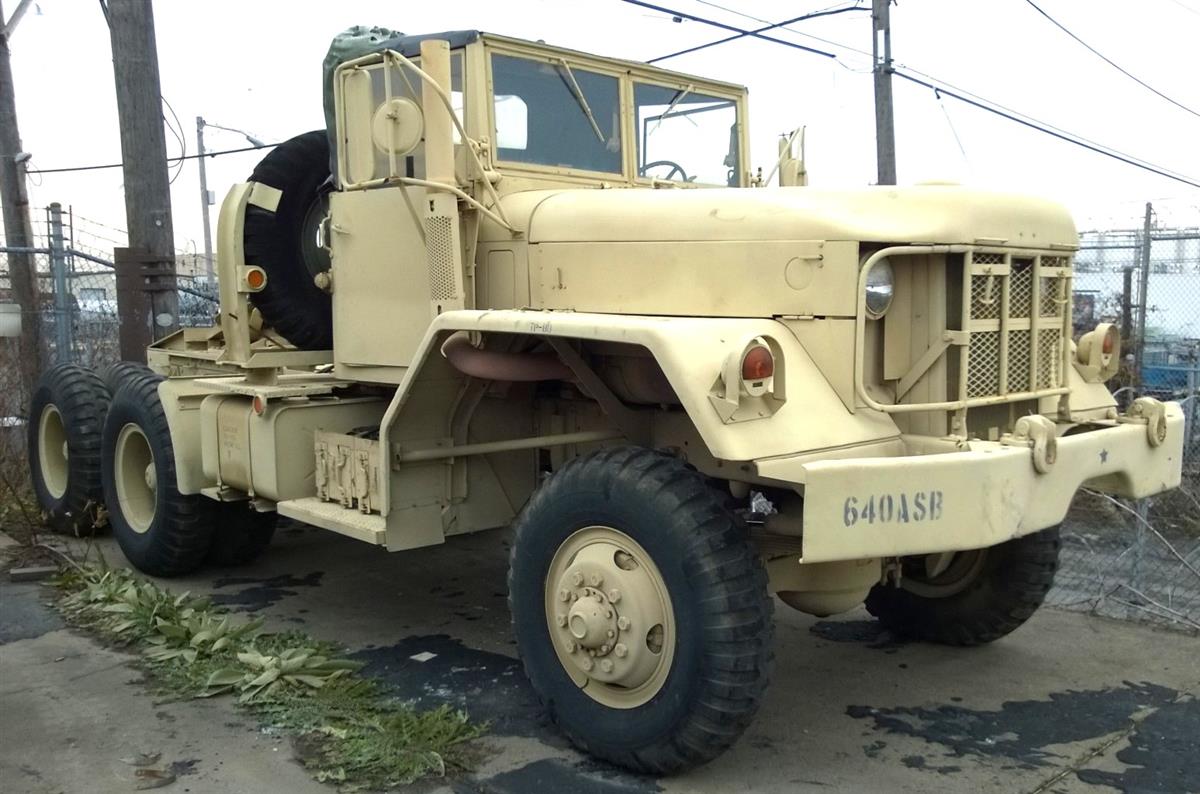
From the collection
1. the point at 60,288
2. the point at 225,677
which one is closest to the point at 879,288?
the point at 225,677

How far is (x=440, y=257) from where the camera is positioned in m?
4.61

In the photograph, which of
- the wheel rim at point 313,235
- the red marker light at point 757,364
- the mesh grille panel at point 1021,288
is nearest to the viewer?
the red marker light at point 757,364

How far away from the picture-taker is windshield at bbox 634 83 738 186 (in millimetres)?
5305

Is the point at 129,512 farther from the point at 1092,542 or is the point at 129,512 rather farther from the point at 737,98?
the point at 1092,542

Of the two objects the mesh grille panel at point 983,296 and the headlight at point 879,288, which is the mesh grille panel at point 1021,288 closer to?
the mesh grille panel at point 983,296

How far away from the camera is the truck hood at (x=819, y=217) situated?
3.72 metres

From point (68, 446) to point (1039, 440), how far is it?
6062mm

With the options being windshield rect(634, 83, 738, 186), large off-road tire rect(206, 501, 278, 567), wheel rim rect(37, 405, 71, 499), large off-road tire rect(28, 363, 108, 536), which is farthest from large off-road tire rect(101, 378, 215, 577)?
windshield rect(634, 83, 738, 186)

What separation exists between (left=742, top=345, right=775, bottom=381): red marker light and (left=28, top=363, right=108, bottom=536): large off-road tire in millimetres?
5218

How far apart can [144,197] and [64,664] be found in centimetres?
403

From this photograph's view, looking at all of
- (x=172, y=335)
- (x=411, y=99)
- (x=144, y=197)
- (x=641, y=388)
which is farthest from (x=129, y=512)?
(x=641, y=388)

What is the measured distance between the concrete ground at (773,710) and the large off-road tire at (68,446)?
1263 millimetres

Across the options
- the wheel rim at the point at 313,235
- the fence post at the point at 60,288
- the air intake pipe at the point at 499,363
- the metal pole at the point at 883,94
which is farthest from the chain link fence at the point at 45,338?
the metal pole at the point at 883,94

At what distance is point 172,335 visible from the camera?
7168 mm
